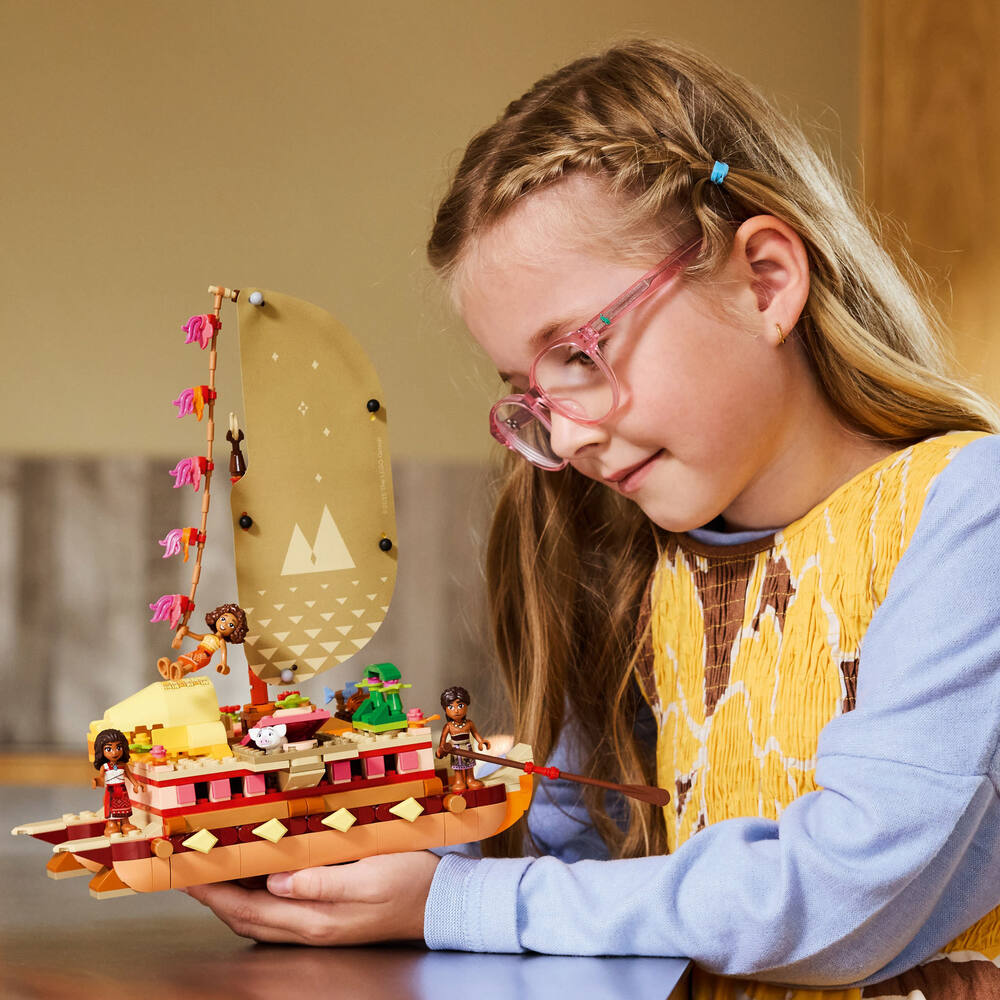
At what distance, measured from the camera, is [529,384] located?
31.8 inches

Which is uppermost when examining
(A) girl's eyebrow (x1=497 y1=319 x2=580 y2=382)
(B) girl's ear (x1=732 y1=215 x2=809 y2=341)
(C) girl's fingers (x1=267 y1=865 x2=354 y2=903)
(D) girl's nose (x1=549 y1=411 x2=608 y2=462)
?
(B) girl's ear (x1=732 y1=215 x2=809 y2=341)

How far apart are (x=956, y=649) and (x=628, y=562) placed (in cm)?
40

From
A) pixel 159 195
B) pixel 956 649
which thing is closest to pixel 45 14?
pixel 159 195

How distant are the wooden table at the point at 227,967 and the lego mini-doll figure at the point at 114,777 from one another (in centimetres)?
7

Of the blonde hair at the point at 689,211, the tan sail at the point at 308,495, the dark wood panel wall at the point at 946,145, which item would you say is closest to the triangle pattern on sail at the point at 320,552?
the tan sail at the point at 308,495

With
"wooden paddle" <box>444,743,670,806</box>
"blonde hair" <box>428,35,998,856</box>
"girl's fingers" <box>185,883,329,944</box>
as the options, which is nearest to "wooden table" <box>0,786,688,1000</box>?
"girl's fingers" <box>185,883,329,944</box>

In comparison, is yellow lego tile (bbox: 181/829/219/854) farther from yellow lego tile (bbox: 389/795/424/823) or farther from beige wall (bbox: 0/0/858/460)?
beige wall (bbox: 0/0/858/460)

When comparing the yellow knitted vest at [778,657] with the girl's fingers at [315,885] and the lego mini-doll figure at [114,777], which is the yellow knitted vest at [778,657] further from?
the lego mini-doll figure at [114,777]

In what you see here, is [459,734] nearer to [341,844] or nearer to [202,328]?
[341,844]

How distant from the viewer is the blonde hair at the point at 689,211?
31.4 inches

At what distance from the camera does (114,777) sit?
0.65 metres

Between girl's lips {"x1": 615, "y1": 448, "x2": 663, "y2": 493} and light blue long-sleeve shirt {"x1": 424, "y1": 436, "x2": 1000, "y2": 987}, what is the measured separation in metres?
0.18

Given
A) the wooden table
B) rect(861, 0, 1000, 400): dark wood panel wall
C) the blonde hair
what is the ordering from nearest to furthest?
the wooden table, the blonde hair, rect(861, 0, 1000, 400): dark wood panel wall

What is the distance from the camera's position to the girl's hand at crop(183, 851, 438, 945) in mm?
678
